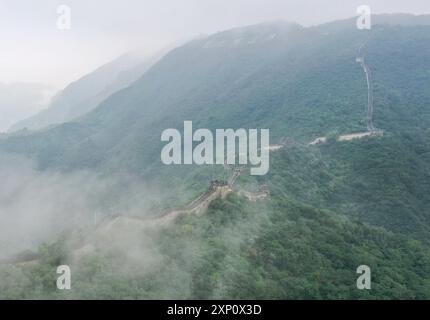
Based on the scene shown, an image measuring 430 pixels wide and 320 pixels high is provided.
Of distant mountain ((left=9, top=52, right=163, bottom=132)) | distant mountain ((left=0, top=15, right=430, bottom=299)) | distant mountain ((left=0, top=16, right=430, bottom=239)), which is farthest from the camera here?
distant mountain ((left=9, top=52, right=163, bottom=132))

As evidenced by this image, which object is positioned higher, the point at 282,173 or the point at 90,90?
the point at 90,90

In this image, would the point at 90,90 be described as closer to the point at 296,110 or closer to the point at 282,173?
the point at 296,110

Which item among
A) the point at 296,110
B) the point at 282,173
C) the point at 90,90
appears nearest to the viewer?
the point at 282,173

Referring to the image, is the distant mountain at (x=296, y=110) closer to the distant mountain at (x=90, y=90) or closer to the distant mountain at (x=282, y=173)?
the distant mountain at (x=282, y=173)

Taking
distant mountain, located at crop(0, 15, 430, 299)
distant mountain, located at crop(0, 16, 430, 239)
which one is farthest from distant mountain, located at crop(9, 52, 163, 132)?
distant mountain, located at crop(0, 15, 430, 299)

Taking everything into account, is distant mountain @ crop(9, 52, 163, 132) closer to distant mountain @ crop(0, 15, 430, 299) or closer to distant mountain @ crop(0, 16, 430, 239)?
distant mountain @ crop(0, 16, 430, 239)

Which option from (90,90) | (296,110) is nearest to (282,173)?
(296,110)

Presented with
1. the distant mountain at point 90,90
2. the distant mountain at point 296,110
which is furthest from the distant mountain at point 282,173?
the distant mountain at point 90,90

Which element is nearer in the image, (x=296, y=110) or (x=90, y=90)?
(x=296, y=110)
